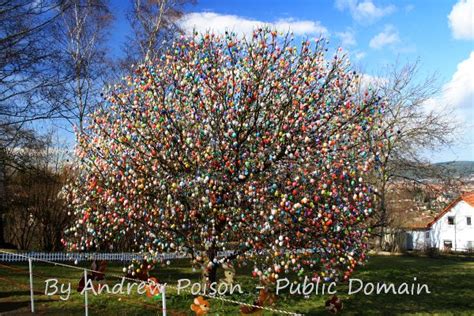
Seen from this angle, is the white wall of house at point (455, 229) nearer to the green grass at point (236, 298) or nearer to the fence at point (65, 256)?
the green grass at point (236, 298)

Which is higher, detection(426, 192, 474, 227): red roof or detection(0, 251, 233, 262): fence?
detection(426, 192, 474, 227): red roof

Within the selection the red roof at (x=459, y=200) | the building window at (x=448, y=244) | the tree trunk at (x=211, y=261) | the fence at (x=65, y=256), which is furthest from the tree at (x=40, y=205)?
the building window at (x=448, y=244)

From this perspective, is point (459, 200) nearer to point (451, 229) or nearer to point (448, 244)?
point (451, 229)

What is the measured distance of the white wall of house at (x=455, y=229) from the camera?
186 ft

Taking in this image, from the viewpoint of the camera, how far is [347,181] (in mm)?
9086

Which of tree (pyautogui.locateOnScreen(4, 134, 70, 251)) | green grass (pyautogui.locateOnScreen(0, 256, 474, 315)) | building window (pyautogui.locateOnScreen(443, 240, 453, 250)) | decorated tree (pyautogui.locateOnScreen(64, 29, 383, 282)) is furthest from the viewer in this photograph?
building window (pyautogui.locateOnScreen(443, 240, 453, 250))

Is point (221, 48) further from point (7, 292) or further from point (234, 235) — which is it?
point (7, 292)

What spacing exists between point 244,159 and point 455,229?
58312 millimetres

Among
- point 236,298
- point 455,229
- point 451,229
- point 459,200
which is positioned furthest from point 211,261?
point 451,229

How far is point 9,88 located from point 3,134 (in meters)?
1.82

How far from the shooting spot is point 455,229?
58781mm

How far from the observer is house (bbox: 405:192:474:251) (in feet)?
186

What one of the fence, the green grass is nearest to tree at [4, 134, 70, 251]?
the fence

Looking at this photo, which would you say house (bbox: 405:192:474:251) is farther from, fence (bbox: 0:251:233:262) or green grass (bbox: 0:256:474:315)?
fence (bbox: 0:251:233:262)
